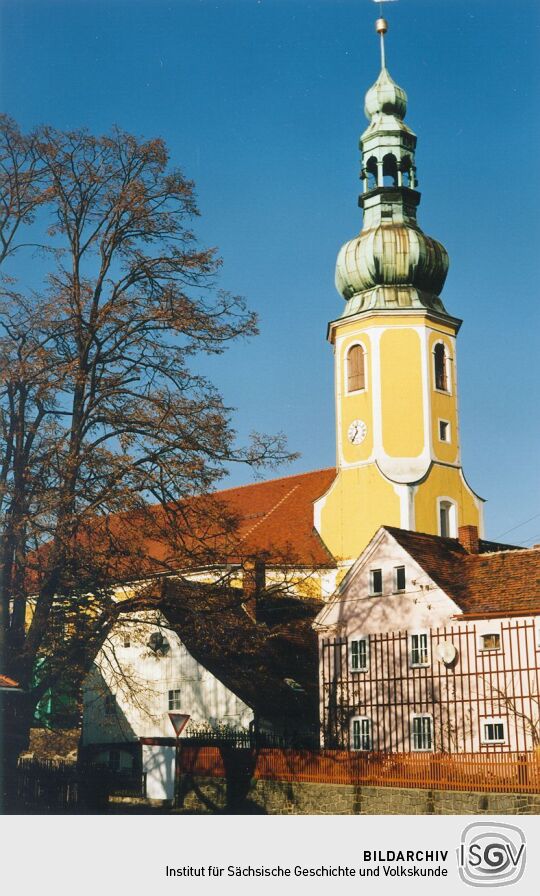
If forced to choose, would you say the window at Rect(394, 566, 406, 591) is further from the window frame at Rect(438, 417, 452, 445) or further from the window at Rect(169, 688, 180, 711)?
the window frame at Rect(438, 417, 452, 445)

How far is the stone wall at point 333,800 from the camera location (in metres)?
19.5

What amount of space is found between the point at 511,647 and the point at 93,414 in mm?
10571

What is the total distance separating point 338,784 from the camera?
2258cm

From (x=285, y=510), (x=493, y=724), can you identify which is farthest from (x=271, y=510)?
(x=493, y=724)

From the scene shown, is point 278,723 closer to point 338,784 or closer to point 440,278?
point 338,784

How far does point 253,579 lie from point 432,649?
5.65 m

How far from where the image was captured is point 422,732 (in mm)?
26688

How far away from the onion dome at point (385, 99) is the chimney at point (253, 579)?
895 inches

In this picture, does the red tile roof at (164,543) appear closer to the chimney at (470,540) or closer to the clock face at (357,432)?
the chimney at (470,540)

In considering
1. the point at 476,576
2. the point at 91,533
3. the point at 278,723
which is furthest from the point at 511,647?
the point at 91,533

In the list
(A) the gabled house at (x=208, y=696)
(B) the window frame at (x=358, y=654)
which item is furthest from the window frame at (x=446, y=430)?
(B) the window frame at (x=358, y=654)

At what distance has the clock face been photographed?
38.4 meters

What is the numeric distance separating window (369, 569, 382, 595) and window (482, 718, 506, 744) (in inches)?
192

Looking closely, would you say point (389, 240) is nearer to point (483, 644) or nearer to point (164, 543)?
point (483, 644)
